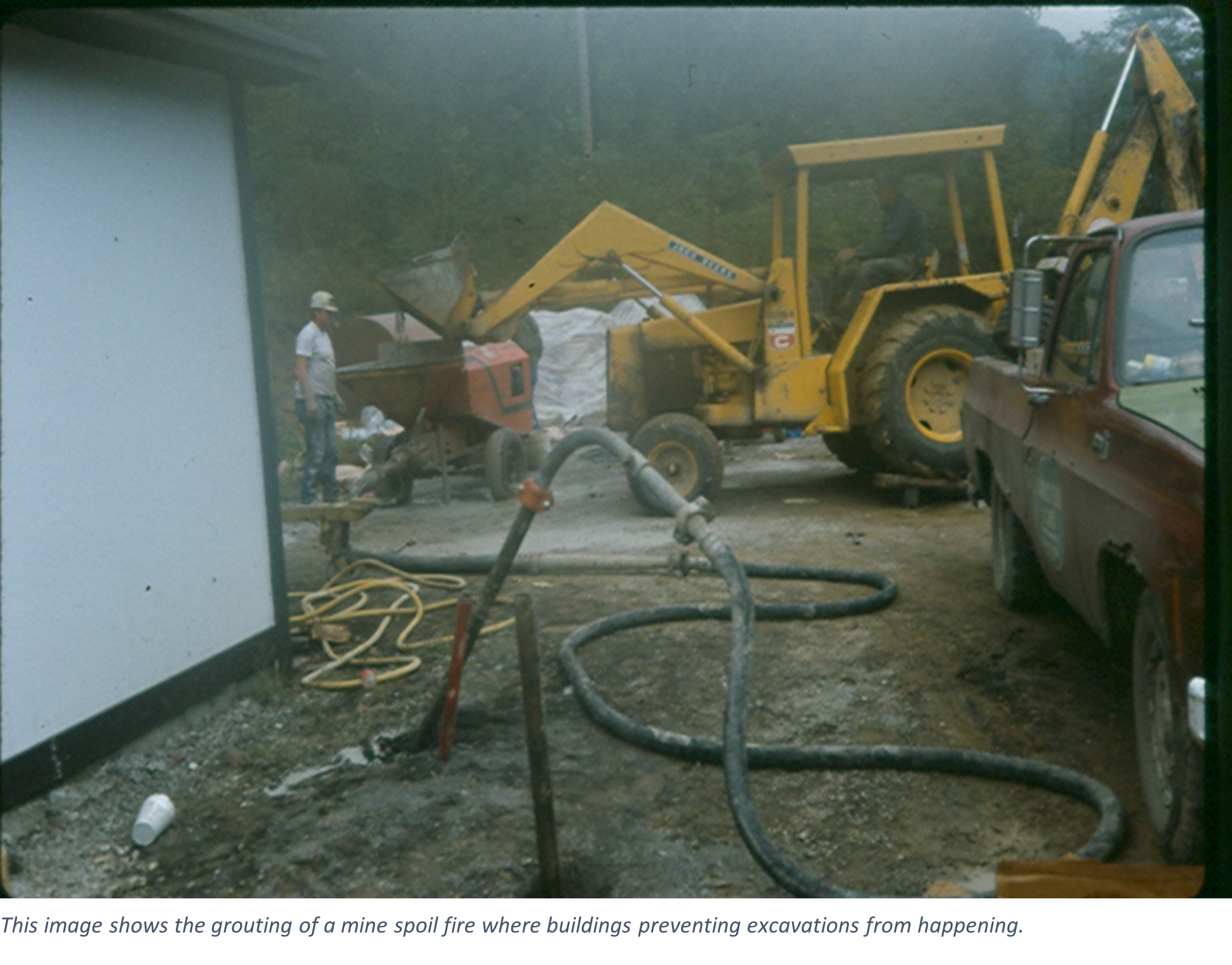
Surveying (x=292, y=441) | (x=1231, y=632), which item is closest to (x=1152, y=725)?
(x=1231, y=632)

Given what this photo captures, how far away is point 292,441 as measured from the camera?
1462 centimetres

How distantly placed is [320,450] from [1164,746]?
9019 mm

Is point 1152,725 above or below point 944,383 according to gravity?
below

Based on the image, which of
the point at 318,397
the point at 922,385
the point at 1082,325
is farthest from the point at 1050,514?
the point at 318,397

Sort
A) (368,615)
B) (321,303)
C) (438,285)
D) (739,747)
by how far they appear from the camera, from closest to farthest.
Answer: (739,747) → (368,615) → (438,285) → (321,303)

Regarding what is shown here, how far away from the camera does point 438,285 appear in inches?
377

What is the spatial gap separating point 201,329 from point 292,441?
1026cm

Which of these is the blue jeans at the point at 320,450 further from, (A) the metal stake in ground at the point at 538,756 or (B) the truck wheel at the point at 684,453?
(A) the metal stake in ground at the point at 538,756

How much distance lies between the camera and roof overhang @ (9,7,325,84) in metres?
3.91

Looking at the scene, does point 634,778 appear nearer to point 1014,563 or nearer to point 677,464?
point 1014,563

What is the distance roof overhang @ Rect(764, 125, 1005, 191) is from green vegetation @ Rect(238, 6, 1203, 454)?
7406mm

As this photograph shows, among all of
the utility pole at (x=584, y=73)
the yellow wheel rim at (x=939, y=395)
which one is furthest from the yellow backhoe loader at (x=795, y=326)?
the utility pole at (x=584, y=73)

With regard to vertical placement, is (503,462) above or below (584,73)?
below
